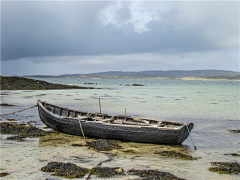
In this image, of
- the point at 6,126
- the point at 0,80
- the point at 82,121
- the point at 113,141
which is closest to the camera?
the point at 113,141

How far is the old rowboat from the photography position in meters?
10.3

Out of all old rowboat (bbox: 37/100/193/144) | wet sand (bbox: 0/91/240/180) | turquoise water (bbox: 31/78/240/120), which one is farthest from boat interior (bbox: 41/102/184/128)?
turquoise water (bbox: 31/78/240/120)

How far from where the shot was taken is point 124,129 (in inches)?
428

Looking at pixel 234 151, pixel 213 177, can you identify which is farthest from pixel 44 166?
pixel 234 151

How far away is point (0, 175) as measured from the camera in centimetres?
708

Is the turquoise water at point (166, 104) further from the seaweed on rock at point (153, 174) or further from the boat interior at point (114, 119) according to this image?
the seaweed on rock at point (153, 174)

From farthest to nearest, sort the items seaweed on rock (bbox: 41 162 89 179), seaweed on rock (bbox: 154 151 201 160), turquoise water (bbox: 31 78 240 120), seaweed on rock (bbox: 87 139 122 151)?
turquoise water (bbox: 31 78 240 120) → seaweed on rock (bbox: 87 139 122 151) → seaweed on rock (bbox: 154 151 201 160) → seaweed on rock (bbox: 41 162 89 179)

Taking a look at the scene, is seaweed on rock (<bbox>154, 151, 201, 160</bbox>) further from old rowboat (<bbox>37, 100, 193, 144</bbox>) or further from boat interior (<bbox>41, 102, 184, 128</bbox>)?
boat interior (<bbox>41, 102, 184, 128</bbox>)

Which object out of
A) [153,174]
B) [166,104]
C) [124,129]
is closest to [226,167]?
[153,174]

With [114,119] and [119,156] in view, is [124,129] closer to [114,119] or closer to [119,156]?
[119,156]

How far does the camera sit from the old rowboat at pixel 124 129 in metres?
10.3

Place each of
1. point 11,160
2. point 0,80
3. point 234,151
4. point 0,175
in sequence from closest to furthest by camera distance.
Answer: point 0,175, point 11,160, point 234,151, point 0,80

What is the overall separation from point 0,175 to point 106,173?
310 cm

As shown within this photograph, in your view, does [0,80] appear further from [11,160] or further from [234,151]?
[234,151]
